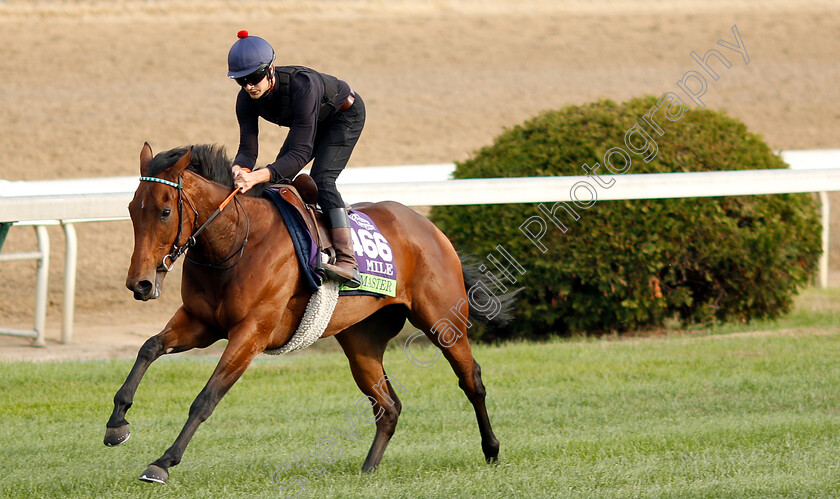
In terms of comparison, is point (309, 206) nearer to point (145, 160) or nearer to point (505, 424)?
point (145, 160)

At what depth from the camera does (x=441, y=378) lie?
7867mm

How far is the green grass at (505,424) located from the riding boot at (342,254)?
0.95 meters

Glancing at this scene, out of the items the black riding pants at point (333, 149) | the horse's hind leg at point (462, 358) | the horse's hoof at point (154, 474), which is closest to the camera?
the horse's hoof at point (154, 474)

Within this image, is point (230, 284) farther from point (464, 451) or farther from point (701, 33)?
point (701, 33)

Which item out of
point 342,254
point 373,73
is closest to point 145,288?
point 342,254

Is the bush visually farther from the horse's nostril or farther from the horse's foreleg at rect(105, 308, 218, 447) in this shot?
the horse's nostril

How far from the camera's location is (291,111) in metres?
5.02

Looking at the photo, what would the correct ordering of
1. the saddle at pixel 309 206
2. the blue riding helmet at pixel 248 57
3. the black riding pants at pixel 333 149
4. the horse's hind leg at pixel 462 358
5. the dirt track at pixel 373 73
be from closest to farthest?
the blue riding helmet at pixel 248 57 < the saddle at pixel 309 206 < the black riding pants at pixel 333 149 < the horse's hind leg at pixel 462 358 < the dirt track at pixel 373 73

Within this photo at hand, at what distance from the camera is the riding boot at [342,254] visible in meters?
4.97

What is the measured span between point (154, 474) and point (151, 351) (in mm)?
561

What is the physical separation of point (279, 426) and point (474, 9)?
21883 millimetres

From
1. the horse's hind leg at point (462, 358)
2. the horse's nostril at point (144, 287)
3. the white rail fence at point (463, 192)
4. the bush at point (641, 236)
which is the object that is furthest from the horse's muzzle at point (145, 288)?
the bush at point (641, 236)

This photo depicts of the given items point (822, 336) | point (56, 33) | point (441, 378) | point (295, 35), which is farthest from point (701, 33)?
point (441, 378)

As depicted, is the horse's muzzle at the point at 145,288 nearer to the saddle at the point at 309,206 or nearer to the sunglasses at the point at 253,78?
the saddle at the point at 309,206
